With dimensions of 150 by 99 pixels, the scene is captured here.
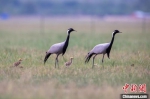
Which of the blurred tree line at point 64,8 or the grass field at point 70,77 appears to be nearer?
the grass field at point 70,77

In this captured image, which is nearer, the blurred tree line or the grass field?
the grass field

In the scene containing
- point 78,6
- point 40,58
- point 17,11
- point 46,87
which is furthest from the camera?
point 78,6

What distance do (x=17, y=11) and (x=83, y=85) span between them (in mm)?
83830

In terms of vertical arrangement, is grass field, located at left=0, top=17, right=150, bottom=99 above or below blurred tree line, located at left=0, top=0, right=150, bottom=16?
below

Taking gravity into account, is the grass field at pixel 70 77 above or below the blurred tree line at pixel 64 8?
below

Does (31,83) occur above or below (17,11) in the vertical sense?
below

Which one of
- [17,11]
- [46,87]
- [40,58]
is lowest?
[46,87]

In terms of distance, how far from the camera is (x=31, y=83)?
40.6ft

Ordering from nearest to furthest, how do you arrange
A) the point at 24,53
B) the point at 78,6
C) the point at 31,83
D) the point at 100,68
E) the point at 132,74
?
the point at 31,83, the point at 132,74, the point at 100,68, the point at 24,53, the point at 78,6

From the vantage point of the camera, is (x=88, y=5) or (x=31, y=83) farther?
(x=88, y=5)

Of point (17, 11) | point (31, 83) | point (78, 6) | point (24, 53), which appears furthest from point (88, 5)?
point (31, 83)

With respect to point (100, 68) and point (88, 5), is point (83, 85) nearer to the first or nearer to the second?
point (100, 68)

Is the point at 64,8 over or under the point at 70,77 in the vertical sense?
over

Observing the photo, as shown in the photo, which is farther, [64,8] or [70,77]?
[64,8]
